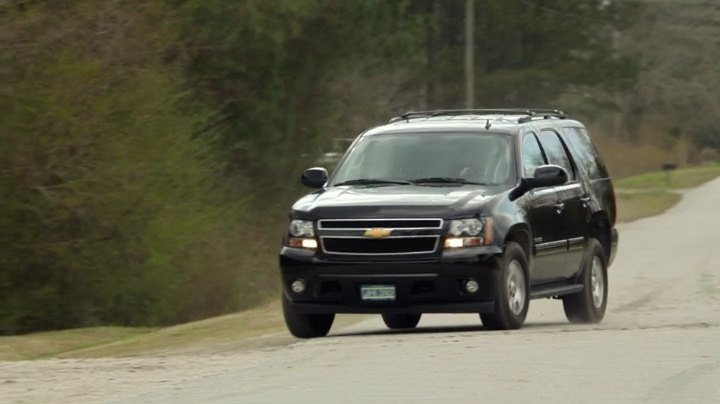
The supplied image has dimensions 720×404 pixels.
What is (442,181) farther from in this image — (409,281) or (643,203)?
(643,203)

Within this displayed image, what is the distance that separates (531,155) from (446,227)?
2109 millimetres

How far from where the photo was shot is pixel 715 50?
91.9 metres

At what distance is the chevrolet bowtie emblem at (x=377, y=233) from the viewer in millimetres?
14102

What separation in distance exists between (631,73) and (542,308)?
4303 cm

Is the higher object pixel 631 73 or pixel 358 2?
pixel 358 2

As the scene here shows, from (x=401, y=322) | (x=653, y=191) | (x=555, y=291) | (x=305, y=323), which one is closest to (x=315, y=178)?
(x=305, y=323)

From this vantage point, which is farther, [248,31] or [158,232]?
[248,31]

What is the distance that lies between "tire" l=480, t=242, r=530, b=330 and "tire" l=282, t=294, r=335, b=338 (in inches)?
59.6

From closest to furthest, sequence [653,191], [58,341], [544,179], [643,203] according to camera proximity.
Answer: [544,179]
[58,341]
[643,203]
[653,191]

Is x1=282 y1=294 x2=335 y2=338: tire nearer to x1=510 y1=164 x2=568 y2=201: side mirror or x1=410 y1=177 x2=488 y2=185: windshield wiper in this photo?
x1=410 y1=177 x2=488 y2=185: windshield wiper

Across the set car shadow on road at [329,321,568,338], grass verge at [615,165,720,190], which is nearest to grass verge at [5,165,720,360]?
car shadow on road at [329,321,568,338]

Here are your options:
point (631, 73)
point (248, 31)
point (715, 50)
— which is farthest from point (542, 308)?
point (715, 50)

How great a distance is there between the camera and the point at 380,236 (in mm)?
14125

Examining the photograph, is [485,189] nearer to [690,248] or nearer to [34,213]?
[34,213]
